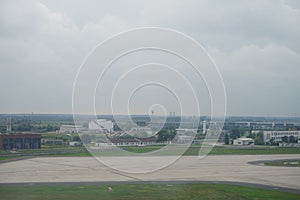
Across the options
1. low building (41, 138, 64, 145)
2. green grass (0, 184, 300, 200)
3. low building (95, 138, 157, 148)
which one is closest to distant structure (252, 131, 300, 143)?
low building (95, 138, 157, 148)

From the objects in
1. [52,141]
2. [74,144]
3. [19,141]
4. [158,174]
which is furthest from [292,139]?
[158,174]

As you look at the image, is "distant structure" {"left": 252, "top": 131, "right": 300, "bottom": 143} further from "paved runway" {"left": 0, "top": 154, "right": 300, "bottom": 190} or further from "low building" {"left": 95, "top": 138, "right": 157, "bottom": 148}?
"paved runway" {"left": 0, "top": 154, "right": 300, "bottom": 190}

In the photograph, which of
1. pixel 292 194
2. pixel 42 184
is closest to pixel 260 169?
pixel 292 194

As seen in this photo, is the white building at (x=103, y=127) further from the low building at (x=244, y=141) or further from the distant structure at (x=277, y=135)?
the distant structure at (x=277, y=135)

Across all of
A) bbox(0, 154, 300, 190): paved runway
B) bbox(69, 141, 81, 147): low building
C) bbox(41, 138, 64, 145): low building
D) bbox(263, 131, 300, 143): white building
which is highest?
bbox(263, 131, 300, 143): white building

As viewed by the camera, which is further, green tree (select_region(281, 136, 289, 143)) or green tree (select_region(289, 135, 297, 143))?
green tree (select_region(281, 136, 289, 143))

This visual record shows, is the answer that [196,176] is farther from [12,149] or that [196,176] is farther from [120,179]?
[12,149]
